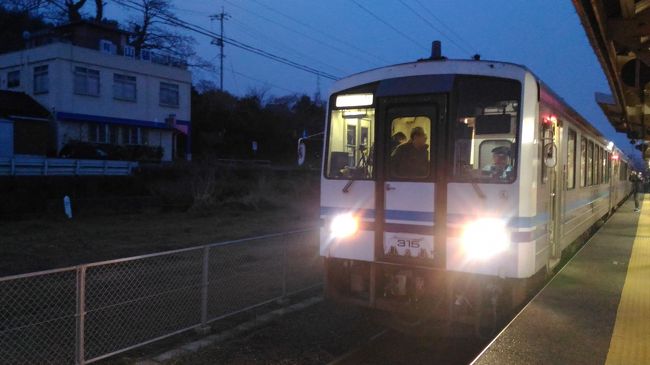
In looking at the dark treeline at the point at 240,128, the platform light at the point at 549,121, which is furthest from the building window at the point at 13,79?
the platform light at the point at 549,121

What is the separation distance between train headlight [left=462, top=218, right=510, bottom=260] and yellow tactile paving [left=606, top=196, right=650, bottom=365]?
140cm

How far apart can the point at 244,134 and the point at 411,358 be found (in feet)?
159

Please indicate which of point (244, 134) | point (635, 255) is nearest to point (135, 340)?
point (635, 255)

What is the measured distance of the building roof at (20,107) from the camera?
111 feet

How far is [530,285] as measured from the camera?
7500 millimetres

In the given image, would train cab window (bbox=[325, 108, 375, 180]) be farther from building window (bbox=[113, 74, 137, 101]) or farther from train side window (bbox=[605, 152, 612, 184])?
building window (bbox=[113, 74, 137, 101])

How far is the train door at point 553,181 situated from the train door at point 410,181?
1.41 m

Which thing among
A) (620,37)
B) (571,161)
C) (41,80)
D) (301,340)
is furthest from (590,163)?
(41,80)

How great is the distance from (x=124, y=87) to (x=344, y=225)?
36.6 meters

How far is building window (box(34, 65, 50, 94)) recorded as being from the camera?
36.7 meters

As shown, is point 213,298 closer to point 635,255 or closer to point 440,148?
point 440,148

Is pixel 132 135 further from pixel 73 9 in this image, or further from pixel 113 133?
pixel 73 9

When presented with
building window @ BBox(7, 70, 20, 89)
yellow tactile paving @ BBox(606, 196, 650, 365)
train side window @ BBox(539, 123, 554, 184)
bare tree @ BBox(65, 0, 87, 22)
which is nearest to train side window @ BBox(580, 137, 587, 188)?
yellow tactile paving @ BBox(606, 196, 650, 365)

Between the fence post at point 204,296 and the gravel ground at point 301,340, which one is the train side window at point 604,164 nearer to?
the gravel ground at point 301,340
